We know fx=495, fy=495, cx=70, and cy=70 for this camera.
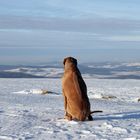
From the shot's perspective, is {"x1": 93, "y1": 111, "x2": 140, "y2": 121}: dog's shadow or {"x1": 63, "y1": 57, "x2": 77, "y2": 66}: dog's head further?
{"x1": 93, "y1": 111, "x2": 140, "y2": 121}: dog's shadow

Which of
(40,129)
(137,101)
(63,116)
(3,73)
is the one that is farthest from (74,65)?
(3,73)

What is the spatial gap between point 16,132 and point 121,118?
3.41 metres

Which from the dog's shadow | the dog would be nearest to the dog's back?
the dog

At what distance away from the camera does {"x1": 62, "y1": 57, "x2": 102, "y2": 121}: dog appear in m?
12.2

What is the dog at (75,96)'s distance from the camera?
12156 millimetres

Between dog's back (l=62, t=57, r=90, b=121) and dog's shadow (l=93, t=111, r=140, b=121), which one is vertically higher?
dog's back (l=62, t=57, r=90, b=121)

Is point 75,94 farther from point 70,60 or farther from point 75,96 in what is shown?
point 70,60

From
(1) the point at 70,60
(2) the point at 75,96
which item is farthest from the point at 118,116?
(1) the point at 70,60

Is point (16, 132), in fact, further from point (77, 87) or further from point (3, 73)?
point (3, 73)

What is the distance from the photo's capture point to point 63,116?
1293 cm

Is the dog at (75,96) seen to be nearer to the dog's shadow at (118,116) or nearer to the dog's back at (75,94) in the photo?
the dog's back at (75,94)

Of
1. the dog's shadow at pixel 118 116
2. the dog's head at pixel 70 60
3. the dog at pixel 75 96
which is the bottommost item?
the dog's shadow at pixel 118 116

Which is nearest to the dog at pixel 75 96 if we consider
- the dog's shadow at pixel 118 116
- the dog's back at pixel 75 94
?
the dog's back at pixel 75 94

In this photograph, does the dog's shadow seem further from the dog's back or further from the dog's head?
the dog's head
